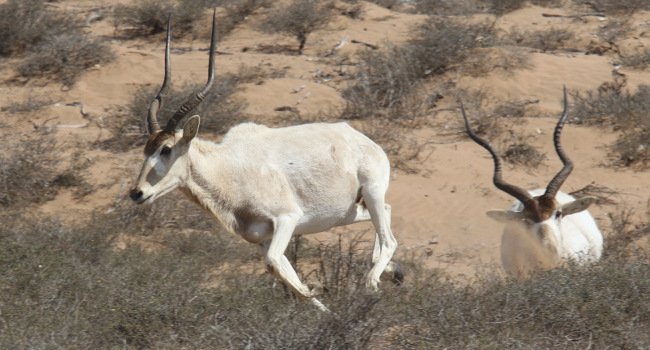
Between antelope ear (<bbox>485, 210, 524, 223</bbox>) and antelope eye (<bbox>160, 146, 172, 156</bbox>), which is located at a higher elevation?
antelope eye (<bbox>160, 146, 172, 156</bbox>)

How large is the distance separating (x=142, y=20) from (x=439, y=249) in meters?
9.95

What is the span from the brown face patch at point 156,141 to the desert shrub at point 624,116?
751cm

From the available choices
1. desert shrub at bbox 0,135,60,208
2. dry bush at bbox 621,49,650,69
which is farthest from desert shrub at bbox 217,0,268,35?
desert shrub at bbox 0,135,60,208

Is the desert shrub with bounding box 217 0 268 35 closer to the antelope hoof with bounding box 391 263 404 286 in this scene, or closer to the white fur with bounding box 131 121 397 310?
the white fur with bounding box 131 121 397 310

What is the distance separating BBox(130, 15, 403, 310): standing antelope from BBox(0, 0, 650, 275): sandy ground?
7.78ft

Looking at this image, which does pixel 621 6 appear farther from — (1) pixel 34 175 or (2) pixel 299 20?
(1) pixel 34 175

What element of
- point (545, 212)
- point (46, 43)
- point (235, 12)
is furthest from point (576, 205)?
point (235, 12)

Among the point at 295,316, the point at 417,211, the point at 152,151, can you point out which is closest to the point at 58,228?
the point at 152,151

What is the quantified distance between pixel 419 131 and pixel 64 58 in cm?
579

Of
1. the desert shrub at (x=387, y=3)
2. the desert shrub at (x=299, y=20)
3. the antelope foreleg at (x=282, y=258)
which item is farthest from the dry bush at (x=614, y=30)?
the antelope foreleg at (x=282, y=258)

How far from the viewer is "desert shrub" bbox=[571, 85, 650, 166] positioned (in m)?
13.9

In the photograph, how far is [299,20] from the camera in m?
19.7

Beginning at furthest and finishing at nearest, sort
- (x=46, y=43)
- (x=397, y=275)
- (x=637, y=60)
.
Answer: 1. (x=637, y=60)
2. (x=46, y=43)
3. (x=397, y=275)

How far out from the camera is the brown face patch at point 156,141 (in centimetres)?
810
